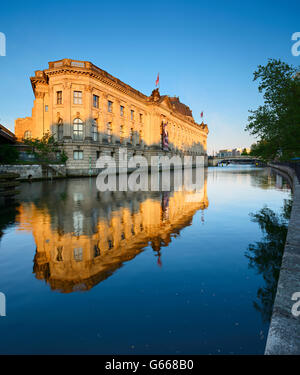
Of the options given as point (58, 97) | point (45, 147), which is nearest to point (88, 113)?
point (58, 97)

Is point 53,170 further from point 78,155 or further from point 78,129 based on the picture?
point 78,129

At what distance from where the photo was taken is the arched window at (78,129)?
3753 centimetres

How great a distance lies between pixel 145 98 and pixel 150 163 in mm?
15859

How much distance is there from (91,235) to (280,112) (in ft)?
71.0

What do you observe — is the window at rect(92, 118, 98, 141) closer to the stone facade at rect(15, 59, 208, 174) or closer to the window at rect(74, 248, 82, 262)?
the stone facade at rect(15, 59, 208, 174)

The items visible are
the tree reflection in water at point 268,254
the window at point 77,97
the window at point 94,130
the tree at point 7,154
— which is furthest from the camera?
the window at point 94,130

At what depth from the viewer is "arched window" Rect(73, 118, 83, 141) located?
37.5m

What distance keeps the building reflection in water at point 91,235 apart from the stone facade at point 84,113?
87.1 ft

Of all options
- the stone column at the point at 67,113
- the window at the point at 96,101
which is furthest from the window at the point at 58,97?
the window at the point at 96,101

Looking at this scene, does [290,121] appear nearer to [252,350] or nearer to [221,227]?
[221,227]

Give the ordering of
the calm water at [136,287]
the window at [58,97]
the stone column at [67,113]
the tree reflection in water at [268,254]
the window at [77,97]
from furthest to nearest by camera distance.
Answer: the window at [58,97], the window at [77,97], the stone column at [67,113], the tree reflection in water at [268,254], the calm water at [136,287]

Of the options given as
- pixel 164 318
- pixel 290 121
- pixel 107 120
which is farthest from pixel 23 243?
pixel 107 120

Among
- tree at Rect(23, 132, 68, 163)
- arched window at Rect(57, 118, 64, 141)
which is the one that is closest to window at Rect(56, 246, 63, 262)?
tree at Rect(23, 132, 68, 163)

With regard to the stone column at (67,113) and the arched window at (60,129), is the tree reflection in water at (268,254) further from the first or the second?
the arched window at (60,129)
